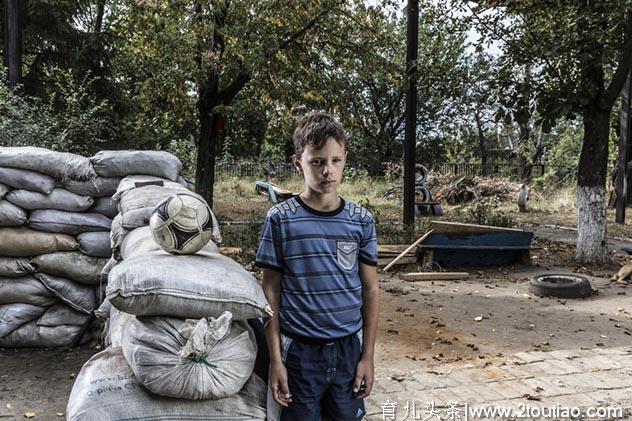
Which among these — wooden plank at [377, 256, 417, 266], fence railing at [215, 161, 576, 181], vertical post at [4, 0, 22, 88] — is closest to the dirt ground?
wooden plank at [377, 256, 417, 266]

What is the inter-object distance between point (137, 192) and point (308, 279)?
100 inches

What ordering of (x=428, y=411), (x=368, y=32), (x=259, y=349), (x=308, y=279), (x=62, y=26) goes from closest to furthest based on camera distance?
1. (x=308, y=279)
2. (x=259, y=349)
3. (x=428, y=411)
4. (x=368, y=32)
5. (x=62, y=26)

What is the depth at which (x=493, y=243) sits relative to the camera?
356 inches

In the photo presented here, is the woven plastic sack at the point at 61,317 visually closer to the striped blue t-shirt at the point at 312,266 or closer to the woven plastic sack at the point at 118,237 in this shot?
the woven plastic sack at the point at 118,237

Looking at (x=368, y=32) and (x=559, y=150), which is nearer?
(x=368, y=32)

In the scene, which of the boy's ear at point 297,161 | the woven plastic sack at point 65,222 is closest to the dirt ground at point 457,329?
the woven plastic sack at point 65,222

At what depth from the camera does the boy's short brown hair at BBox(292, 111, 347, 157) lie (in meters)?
2.26

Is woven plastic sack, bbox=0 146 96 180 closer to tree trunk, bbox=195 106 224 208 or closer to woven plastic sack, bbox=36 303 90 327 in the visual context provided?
woven plastic sack, bbox=36 303 90 327

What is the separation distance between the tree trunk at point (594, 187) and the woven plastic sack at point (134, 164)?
22.3 feet

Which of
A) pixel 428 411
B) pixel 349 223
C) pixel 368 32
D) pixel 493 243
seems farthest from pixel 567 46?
pixel 349 223

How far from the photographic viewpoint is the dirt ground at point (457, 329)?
4332 mm

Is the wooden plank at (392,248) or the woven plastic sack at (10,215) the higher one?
the woven plastic sack at (10,215)

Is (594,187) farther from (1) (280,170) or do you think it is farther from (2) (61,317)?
(1) (280,170)

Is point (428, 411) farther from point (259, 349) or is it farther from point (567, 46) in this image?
point (567, 46)
